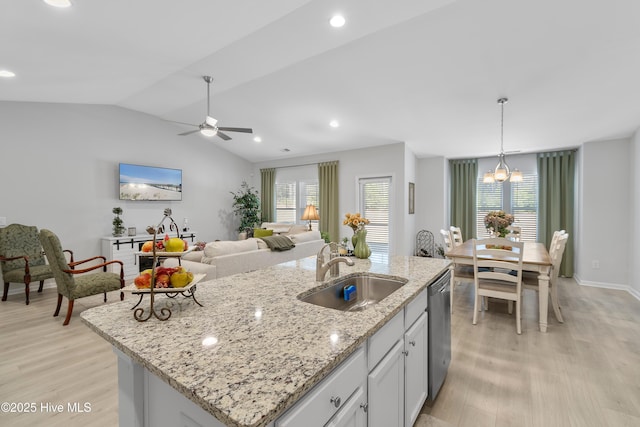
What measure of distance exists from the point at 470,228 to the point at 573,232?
1729 millimetres

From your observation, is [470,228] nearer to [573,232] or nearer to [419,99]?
[573,232]

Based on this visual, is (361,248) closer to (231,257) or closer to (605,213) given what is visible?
(231,257)

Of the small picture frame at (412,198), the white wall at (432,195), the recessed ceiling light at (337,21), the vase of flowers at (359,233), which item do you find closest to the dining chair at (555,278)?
the vase of flowers at (359,233)

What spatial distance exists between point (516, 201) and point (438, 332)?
536 cm

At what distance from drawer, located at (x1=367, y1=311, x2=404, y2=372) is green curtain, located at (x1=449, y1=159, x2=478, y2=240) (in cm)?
571

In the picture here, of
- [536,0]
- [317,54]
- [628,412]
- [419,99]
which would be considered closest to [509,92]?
[419,99]

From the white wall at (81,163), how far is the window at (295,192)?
203 centimetres

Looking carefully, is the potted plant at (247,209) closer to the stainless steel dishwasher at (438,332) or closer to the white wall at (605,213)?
the stainless steel dishwasher at (438,332)

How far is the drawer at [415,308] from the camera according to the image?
1509mm

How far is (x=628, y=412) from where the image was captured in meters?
1.88

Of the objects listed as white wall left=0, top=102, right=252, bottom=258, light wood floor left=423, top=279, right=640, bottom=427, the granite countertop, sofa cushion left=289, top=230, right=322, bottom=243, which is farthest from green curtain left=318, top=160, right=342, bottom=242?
the granite countertop

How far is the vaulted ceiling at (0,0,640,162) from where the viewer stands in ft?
7.83

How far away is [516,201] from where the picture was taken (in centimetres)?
604

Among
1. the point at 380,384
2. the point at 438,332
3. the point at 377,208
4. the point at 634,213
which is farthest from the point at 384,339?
the point at 634,213
